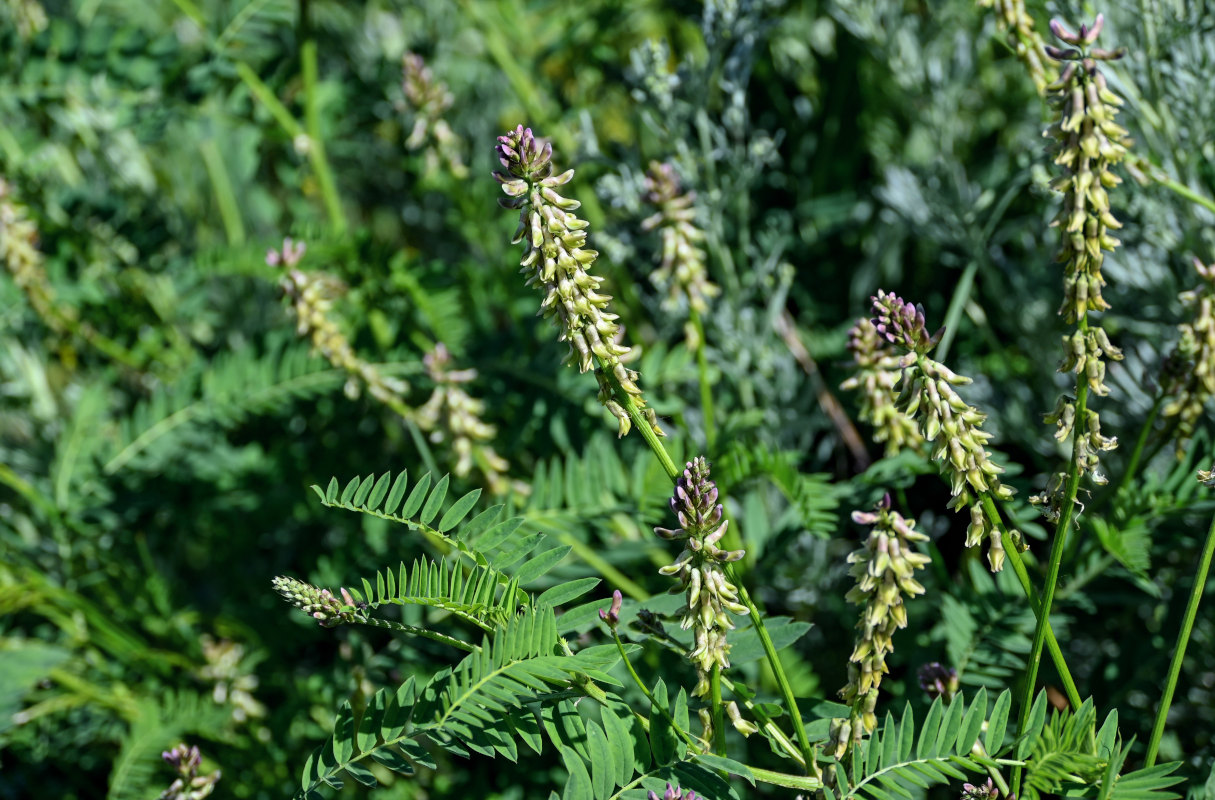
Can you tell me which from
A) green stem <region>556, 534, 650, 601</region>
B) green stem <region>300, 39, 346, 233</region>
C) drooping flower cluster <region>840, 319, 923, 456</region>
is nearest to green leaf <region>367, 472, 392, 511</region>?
green stem <region>556, 534, 650, 601</region>

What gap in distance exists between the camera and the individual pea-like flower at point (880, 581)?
2.51 feet

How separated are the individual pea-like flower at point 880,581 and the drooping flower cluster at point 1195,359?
0.37 metres

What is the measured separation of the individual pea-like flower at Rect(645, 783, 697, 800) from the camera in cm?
80

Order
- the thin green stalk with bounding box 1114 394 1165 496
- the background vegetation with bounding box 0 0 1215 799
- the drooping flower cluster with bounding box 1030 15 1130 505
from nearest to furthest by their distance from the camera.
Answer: the drooping flower cluster with bounding box 1030 15 1130 505 < the thin green stalk with bounding box 1114 394 1165 496 < the background vegetation with bounding box 0 0 1215 799

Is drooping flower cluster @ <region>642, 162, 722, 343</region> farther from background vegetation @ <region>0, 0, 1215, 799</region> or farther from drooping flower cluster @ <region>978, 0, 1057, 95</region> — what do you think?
drooping flower cluster @ <region>978, 0, 1057, 95</region>

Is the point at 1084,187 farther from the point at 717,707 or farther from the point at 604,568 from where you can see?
the point at 604,568

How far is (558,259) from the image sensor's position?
807 mm

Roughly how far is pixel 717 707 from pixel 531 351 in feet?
3.56

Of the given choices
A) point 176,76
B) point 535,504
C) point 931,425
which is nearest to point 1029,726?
point 931,425

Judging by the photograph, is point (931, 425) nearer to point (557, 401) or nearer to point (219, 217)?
point (557, 401)

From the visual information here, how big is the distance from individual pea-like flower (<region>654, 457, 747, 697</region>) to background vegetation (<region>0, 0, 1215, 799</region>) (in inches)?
15.9

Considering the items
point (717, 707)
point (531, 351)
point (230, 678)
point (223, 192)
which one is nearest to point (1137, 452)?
point (717, 707)

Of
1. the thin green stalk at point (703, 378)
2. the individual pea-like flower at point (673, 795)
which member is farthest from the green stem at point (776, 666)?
the thin green stalk at point (703, 378)

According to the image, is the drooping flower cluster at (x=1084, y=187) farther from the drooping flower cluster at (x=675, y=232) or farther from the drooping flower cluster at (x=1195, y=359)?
the drooping flower cluster at (x=675, y=232)
